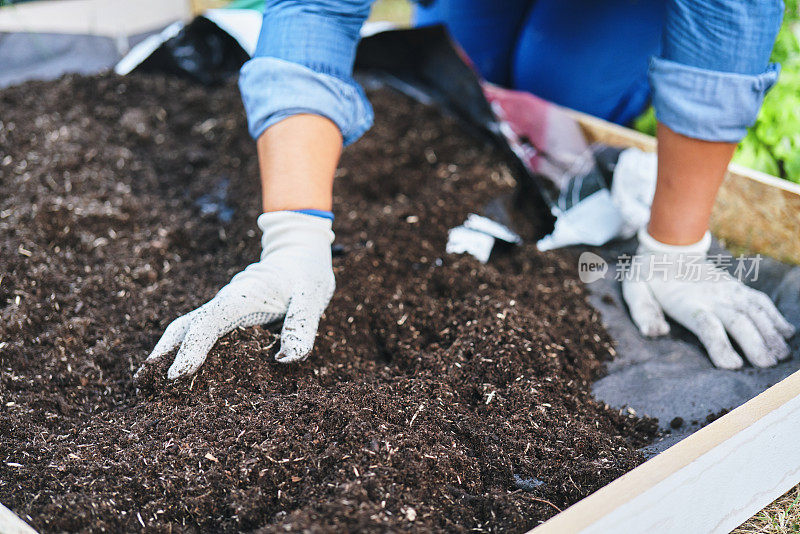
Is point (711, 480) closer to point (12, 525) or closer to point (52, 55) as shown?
point (12, 525)

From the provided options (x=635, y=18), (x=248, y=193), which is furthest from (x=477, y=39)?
(x=248, y=193)

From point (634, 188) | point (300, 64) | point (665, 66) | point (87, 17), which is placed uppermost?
point (665, 66)

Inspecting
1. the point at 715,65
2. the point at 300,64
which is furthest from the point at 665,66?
the point at 300,64

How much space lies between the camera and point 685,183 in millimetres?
1630

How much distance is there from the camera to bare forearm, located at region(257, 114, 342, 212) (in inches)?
59.8

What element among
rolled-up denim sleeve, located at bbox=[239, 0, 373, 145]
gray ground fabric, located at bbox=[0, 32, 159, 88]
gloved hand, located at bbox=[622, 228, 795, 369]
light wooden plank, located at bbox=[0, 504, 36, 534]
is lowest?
gray ground fabric, located at bbox=[0, 32, 159, 88]

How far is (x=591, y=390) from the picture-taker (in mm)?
1554

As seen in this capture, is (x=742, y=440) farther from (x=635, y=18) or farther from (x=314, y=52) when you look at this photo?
(x=635, y=18)

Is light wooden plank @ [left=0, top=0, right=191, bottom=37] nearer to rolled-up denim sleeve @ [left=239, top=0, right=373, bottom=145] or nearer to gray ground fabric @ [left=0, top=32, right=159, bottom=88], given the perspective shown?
gray ground fabric @ [left=0, top=32, right=159, bottom=88]

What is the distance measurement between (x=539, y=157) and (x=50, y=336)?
176 cm

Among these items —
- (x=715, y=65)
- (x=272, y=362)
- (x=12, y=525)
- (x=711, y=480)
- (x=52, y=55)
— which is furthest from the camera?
(x=52, y=55)

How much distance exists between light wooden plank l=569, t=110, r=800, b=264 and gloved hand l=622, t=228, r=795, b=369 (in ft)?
0.81

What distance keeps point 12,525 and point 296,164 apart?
0.91m

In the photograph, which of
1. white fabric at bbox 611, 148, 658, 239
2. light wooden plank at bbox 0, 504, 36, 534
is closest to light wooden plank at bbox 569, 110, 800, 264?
white fabric at bbox 611, 148, 658, 239
